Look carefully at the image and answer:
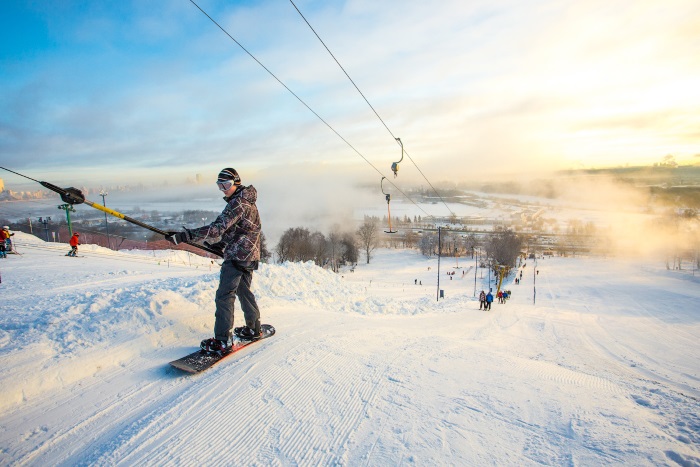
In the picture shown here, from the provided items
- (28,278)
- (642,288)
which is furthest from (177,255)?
(642,288)

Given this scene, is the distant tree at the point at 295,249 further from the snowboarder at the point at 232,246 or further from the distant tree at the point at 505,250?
the snowboarder at the point at 232,246

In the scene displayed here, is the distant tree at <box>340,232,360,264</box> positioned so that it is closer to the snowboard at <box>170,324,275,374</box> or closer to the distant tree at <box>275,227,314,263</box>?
the distant tree at <box>275,227,314,263</box>

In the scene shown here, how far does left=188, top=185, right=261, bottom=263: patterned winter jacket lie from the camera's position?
4.37 meters

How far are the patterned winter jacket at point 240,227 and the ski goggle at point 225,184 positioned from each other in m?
0.12

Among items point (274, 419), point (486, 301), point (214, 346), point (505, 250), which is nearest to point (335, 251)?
point (505, 250)

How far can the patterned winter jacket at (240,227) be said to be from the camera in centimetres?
437

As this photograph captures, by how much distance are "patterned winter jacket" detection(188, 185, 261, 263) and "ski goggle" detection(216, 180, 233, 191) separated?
123 millimetres

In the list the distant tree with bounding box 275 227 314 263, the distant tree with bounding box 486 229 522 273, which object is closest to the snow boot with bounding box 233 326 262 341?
the distant tree with bounding box 275 227 314 263

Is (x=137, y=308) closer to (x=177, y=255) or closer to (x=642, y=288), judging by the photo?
(x=177, y=255)

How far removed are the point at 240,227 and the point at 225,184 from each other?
2.17 feet

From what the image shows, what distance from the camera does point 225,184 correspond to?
15.1ft

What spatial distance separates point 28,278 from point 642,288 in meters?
64.3

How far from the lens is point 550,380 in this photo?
4.23 m

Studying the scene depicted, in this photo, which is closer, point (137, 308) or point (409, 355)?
point (409, 355)
